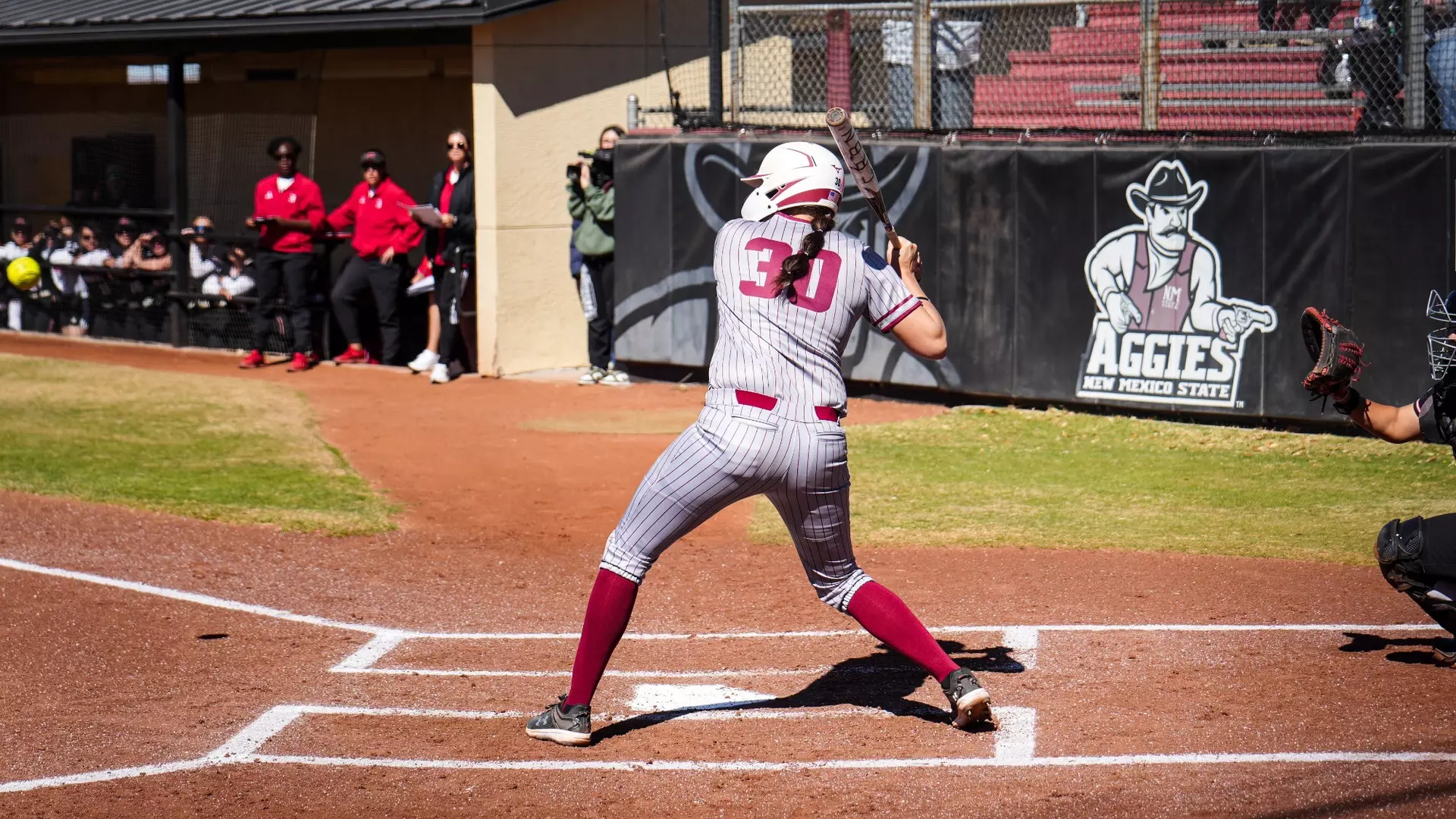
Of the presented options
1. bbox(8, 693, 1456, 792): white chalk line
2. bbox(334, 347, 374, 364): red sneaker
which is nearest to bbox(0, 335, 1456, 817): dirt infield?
bbox(8, 693, 1456, 792): white chalk line

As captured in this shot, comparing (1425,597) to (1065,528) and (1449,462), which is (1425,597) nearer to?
(1065,528)

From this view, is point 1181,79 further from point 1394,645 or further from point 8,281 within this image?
point 8,281

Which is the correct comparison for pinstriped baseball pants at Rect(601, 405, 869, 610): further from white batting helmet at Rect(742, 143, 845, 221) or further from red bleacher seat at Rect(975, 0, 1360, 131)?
red bleacher seat at Rect(975, 0, 1360, 131)

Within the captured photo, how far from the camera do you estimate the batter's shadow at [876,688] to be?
5125mm

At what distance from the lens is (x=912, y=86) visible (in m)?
12.5

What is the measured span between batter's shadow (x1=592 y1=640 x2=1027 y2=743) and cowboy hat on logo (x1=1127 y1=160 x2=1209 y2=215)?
6.00 meters

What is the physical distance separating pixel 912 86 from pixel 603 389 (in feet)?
12.2

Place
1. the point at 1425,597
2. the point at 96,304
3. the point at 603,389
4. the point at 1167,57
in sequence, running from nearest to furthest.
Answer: the point at 1425,597
the point at 1167,57
the point at 603,389
the point at 96,304

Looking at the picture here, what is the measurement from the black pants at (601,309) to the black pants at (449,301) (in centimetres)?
116

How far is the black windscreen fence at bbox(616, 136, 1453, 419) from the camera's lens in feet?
33.4

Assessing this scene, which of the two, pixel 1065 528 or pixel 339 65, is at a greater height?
pixel 339 65

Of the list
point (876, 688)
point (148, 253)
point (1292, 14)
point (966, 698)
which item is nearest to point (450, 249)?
point (148, 253)

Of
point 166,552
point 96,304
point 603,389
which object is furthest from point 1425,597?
point 96,304

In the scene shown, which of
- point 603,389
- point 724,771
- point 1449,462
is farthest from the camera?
point 603,389
